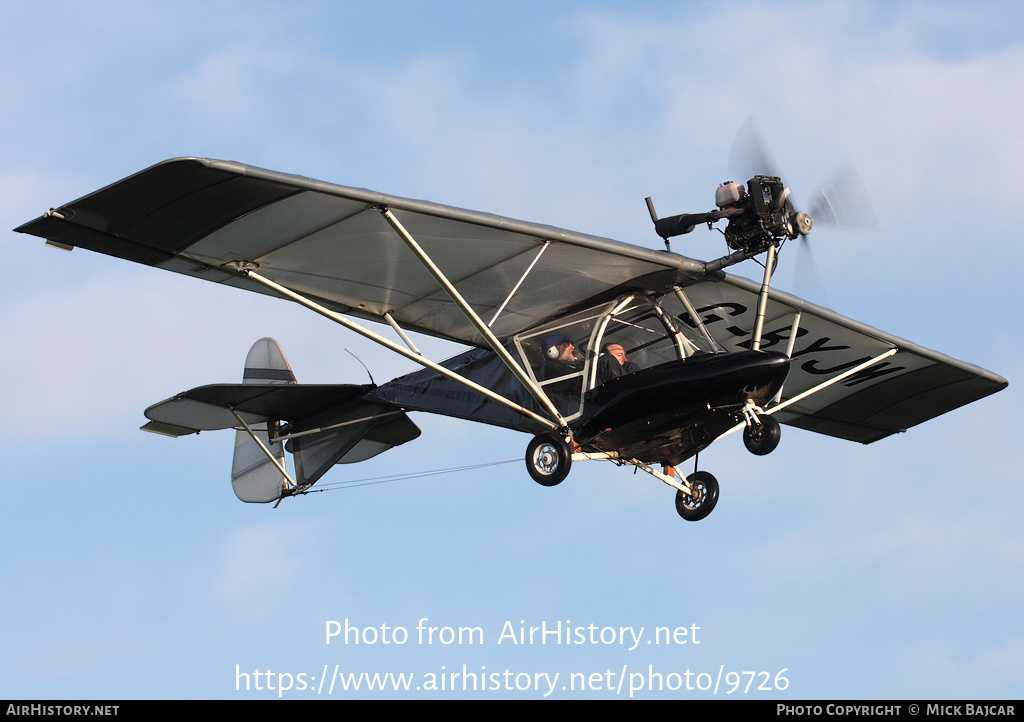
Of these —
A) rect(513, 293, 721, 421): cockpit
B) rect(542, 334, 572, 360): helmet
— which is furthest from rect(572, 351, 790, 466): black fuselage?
rect(542, 334, 572, 360): helmet

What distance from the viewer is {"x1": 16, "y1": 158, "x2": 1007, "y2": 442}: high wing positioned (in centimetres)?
1254

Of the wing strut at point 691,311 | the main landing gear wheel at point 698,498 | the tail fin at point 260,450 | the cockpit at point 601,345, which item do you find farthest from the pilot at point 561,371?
the tail fin at point 260,450

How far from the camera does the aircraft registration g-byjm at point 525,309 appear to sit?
41.9ft

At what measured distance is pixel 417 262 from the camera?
1473cm

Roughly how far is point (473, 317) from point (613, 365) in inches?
65.6

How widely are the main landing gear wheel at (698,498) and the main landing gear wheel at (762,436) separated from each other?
5.71ft

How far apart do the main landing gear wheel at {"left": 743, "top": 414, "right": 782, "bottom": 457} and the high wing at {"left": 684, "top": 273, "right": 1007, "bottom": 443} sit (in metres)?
2.35

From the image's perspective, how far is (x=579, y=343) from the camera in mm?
14617

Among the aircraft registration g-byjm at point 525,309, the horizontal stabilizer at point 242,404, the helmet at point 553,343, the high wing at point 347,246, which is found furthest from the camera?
the horizontal stabilizer at point 242,404

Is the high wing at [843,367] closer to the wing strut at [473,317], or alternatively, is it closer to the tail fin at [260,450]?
the wing strut at [473,317]
